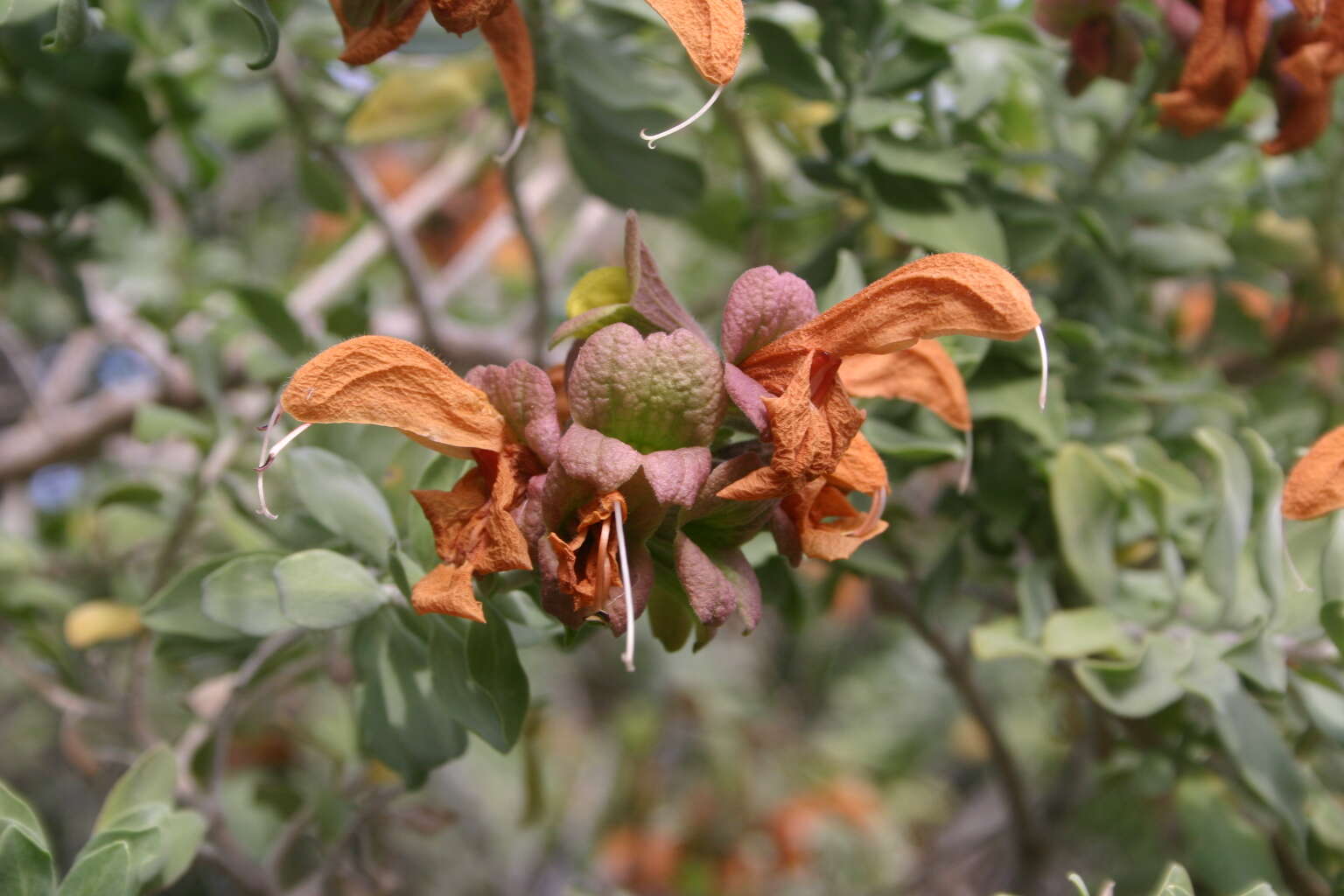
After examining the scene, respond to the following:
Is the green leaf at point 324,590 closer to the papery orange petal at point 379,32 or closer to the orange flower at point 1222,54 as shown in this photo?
the papery orange petal at point 379,32

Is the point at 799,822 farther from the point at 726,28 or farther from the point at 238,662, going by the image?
the point at 726,28

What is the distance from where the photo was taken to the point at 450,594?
0.46 metres

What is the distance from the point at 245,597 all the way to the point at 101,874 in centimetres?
14

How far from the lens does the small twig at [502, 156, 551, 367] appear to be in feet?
2.85

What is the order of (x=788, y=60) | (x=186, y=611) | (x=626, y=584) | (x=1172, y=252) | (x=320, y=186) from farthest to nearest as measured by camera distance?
(x=320, y=186) < (x=1172, y=252) < (x=788, y=60) < (x=186, y=611) < (x=626, y=584)

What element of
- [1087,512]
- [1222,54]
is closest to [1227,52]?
[1222,54]

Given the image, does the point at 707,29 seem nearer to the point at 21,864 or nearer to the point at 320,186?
the point at 21,864

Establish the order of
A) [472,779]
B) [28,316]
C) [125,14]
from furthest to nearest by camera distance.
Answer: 1. [472,779]
2. [28,316]
3. [125,14]

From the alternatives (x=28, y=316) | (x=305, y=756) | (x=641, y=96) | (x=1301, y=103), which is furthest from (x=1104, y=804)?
(x=28, y=316)

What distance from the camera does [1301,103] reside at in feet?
2.27

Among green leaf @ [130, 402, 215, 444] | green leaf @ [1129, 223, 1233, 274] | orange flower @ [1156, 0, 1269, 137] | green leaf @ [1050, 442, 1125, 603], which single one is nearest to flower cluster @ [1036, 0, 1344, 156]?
orange flower @ [1156, 0, 1269, 137]

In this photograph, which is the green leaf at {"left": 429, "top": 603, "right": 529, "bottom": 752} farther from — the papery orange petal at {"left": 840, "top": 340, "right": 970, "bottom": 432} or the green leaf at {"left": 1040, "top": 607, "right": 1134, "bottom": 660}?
the green leaf at {"left": 1040, "top": 607, "right": 1134, "bottom": 660}

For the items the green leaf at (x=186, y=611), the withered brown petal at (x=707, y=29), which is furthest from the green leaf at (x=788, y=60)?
the green leaf at (x=186, y=611)

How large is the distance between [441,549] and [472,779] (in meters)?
1.44
